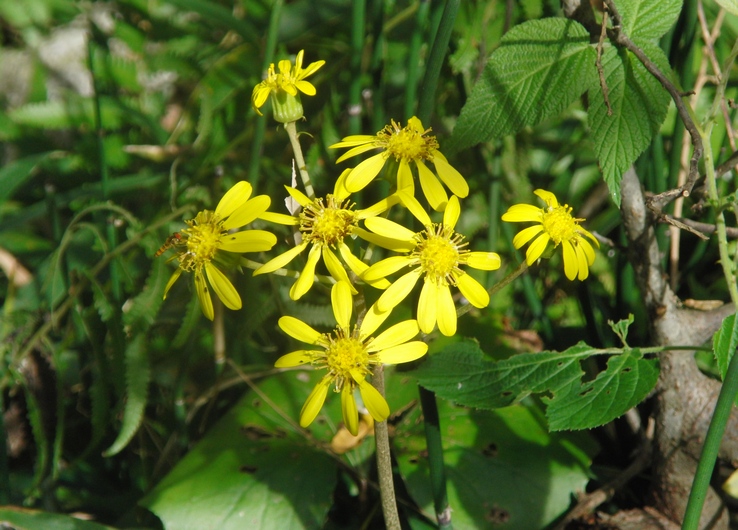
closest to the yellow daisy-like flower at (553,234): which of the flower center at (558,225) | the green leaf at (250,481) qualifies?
the flower center at (558,225)

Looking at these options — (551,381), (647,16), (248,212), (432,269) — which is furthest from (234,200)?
(647,16)

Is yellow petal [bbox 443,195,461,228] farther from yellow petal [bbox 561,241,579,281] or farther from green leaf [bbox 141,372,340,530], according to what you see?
green leaf [bbox 141,372,340,530]

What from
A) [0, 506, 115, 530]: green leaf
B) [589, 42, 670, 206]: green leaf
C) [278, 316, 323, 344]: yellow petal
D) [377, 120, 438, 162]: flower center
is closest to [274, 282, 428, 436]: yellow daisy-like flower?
[278, 316, 323, 344]: yellow petal

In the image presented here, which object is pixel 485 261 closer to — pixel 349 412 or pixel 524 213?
pixel 524 213

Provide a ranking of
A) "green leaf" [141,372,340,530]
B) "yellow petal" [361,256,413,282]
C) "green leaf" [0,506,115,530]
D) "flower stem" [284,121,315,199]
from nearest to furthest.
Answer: "yellow petal" [361,256,413,282] → "flower stem" [284,121,315,199] → "green leaf" [0,506,115,530] → "green leaf" [141,372,340,530]

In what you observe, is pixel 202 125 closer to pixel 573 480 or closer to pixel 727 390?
pixel 573 480

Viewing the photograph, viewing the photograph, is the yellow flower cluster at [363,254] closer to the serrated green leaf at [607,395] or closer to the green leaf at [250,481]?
the serrated green leaf at [607,395]
